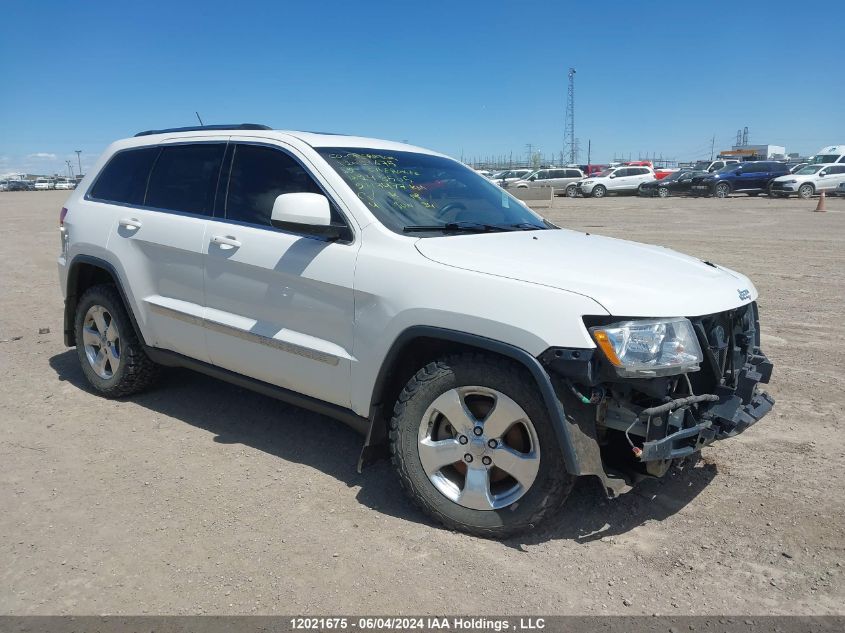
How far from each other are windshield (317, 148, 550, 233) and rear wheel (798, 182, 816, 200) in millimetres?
30606

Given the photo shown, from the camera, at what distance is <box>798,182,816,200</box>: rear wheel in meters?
30.0

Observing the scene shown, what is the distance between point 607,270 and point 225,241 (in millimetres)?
2169

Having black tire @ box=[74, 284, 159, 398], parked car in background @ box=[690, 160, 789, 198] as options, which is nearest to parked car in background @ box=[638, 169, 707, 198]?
parked car in background @ box=[690, 160, 789, 198]

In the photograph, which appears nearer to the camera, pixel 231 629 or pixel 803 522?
pixel 231 629

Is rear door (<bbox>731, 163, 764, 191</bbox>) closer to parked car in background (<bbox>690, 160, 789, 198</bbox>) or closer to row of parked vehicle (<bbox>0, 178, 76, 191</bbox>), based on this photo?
parked car in background (<bbox>690, 160, 789, 198</bbox>)

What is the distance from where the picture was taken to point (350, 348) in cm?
339

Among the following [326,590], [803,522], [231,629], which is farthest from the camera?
[803,522]

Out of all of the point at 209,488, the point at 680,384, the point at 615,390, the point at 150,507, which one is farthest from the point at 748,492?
the point at 150,507

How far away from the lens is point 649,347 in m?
2.77

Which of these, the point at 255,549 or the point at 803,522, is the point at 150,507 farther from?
the point at 803,522

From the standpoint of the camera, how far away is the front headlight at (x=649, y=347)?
273cm

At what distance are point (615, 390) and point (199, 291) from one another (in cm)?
254

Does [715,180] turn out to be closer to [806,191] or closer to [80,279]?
[806,191]

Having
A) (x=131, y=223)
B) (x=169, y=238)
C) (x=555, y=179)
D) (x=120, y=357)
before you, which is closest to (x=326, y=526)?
(x=169, y=238)
